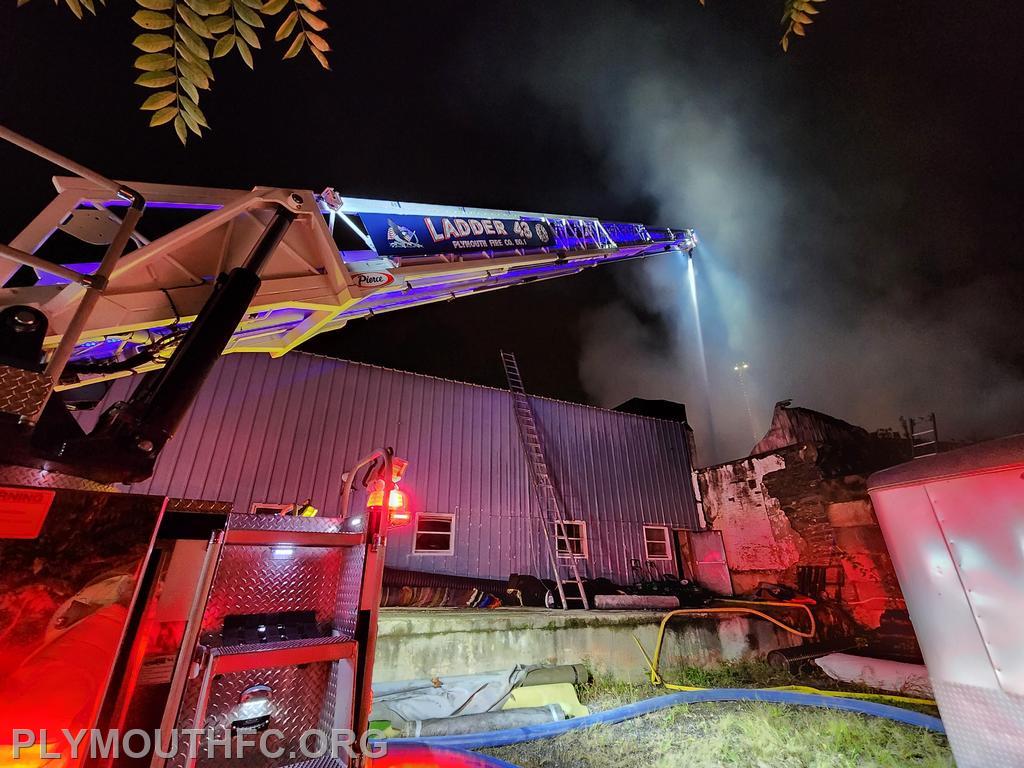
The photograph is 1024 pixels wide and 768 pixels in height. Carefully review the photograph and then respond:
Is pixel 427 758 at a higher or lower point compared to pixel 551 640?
lower

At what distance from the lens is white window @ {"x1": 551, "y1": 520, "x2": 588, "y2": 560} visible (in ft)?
35.7

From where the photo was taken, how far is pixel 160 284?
2746 mm

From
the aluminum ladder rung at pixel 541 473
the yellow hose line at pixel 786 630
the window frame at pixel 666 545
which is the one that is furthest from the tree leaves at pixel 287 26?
the window frame at pixel 666 545

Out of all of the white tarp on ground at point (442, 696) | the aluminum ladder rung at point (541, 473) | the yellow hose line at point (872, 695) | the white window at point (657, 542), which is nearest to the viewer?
the white tarp on ground at point (442, 696)

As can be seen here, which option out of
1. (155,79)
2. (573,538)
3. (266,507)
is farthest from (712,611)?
(155,79)

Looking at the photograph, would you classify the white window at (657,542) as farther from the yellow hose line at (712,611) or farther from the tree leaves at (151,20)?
the tree leaves at (151,20)

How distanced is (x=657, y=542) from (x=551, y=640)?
648 cm

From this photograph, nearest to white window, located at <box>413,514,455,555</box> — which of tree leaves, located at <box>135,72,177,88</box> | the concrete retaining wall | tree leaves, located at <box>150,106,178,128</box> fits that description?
the concrete retaining wall

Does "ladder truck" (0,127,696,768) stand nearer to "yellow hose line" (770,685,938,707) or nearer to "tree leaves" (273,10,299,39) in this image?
"tree leaves" (273,10,299,39)

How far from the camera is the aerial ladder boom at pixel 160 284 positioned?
1844 millimetres

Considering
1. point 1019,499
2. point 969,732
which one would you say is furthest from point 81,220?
point 969,732

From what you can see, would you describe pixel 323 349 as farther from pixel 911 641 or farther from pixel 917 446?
pixel 917 446

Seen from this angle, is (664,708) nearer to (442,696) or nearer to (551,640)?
(551,640)

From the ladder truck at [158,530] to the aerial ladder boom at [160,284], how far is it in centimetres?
1
